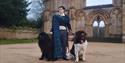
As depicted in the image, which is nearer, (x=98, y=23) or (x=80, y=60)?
(x=80, y=60)

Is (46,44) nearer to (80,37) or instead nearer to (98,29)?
(80,37)

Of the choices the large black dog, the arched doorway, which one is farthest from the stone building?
the large black dog

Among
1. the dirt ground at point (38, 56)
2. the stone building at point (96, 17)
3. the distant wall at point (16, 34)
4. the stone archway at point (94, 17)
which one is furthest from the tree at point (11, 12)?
the dirt ground at point (38, 56)

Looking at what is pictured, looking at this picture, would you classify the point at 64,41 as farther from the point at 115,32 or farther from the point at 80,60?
the point at 115,32

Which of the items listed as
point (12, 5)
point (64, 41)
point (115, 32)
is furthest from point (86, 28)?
point (64, 41)

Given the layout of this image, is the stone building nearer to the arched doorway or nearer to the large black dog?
the arched doorway

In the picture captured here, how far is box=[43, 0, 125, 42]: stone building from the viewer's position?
101 ft

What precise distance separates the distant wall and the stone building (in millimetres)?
4315

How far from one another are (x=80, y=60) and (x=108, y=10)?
21554 mm

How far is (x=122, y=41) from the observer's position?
94.6 feet

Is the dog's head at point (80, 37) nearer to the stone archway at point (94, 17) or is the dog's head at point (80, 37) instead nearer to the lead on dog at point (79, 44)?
the lead on dog at point (79, 44)

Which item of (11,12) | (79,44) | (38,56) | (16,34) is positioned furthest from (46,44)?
(16,34)

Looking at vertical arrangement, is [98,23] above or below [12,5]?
below

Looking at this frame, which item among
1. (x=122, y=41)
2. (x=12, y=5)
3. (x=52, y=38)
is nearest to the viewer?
(x=52, y=38)
